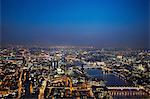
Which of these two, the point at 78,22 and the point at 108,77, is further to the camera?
the point at 78,22

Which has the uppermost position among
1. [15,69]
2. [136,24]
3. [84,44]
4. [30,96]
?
[136,24]

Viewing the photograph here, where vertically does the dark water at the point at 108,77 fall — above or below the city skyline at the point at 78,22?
below

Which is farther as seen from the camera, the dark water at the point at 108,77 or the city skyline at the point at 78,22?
the city skyline at the point at 78,22

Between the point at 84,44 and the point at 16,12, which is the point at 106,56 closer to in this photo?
the point at 84,44

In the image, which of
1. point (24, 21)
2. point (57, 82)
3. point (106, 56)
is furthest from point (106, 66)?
point (24, 21)

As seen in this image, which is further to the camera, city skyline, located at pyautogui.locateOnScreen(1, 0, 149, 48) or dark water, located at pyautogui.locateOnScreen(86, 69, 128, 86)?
city skyline, located at pyautogui.locateOnScreen(1, 0, 149, 48)
